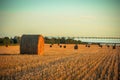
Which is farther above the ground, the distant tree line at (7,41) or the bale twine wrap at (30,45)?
the bale twine wrap at (30,45)

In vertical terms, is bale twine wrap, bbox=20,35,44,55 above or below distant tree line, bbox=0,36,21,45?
above

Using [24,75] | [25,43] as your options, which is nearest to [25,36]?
[25,43]

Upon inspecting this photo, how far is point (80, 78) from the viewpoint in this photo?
30.6 ft

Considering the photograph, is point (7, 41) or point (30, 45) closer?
point (30, 45)

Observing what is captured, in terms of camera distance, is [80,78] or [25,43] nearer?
[80,78]

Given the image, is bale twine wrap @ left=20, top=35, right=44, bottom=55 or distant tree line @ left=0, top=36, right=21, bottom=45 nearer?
bale twine wrap @ left=20, top=35, right=44, bottom=55

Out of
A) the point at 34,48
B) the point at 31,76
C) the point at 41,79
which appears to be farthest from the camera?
the point at 34,48

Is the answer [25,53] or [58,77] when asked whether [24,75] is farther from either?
[25,53]

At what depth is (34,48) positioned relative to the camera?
21.4 m

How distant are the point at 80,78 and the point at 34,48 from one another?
12486mm

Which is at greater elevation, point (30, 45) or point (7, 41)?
point (30, 45)

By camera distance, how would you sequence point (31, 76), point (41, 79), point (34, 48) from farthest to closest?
point (34, 48)
point (31, 76)
point (41, 79)

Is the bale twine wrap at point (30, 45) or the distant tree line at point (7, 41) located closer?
the bale twine wrap at point (30, 45)

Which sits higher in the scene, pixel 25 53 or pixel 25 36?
pixel 25 36
